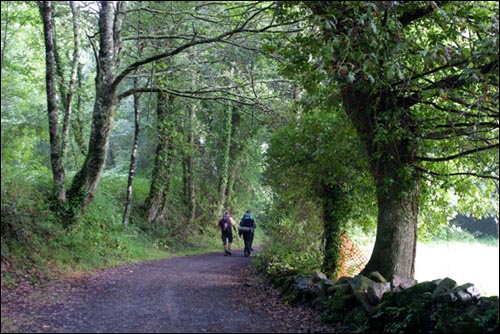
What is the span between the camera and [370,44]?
23.5 ft

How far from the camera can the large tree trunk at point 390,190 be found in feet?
29.2

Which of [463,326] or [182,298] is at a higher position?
[463,326]

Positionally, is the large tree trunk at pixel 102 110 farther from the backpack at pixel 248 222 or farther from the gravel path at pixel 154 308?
the backpack at pixel 248 222


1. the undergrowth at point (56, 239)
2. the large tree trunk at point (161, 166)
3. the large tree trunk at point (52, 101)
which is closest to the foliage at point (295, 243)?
the undergrowth at point (56, 239)

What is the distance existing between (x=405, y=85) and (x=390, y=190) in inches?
96.1

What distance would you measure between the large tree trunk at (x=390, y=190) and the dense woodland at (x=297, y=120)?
29mm

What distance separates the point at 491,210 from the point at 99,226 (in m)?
12.0

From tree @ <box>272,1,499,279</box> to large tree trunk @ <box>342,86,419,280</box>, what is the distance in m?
0.02

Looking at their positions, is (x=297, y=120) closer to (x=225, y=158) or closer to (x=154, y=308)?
(x=154, y=308)

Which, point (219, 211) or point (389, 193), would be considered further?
point (219, 211)

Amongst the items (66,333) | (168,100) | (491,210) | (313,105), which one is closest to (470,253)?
(491,210)

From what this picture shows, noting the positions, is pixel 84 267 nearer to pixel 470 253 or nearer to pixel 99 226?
pixel 99 226

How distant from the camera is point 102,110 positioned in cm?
1369

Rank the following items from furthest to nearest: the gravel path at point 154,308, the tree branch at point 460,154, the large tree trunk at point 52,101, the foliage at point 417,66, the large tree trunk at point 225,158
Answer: the large tree trunk at point 225,158 < the large tree trunk at point 52,101 < the tree branch at point 460,154 < the gravel path at point 154,308 < the foliage at point 417,66
